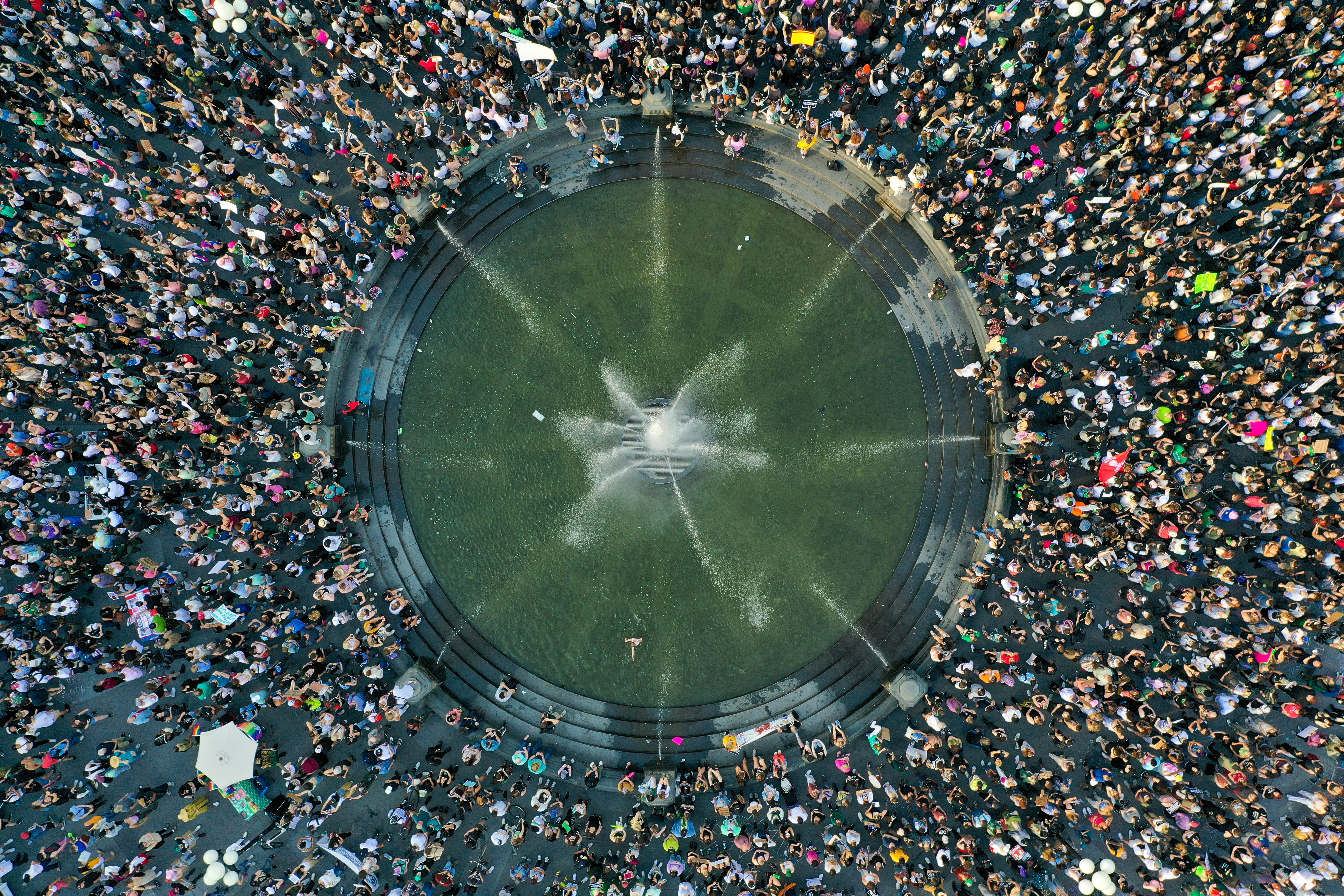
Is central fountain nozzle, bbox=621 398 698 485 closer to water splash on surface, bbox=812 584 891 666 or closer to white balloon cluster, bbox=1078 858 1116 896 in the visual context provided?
water splash on surface, bbox=812 584 891 666

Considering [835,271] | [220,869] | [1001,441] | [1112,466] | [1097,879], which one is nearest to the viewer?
[1097,879]

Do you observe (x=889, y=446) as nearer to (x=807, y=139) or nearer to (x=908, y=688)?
(x=908, y=688)

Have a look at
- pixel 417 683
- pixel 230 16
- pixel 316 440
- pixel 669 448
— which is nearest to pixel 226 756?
pixel 417 683

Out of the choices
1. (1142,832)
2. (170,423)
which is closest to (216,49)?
(170,423)

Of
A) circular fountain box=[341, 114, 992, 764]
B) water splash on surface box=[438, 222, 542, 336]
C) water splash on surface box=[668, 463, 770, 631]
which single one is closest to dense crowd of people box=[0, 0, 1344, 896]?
circular fountain box=[341, 114, 992, 764]

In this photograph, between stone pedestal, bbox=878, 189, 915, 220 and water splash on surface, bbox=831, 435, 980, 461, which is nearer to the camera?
stone pedestal, bbox=878, 189, 915, 220

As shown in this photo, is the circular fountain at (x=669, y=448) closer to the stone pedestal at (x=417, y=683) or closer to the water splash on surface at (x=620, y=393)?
the water splash on surface at (x=620, y=393)

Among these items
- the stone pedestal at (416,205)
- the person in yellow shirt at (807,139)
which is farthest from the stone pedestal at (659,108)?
the stone pedestal at (416,205)
